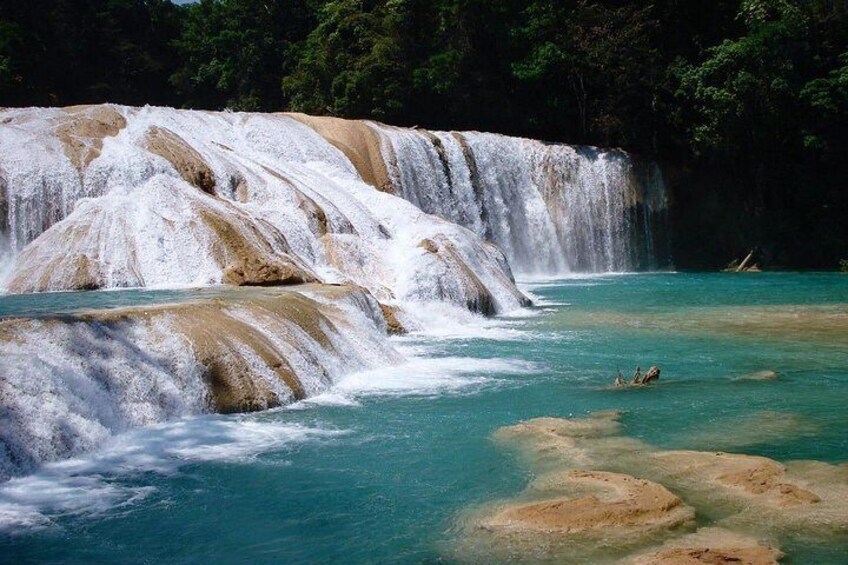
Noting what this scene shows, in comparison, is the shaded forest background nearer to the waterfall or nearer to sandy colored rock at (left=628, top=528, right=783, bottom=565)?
the waterfall

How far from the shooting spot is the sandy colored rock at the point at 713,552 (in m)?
5.97

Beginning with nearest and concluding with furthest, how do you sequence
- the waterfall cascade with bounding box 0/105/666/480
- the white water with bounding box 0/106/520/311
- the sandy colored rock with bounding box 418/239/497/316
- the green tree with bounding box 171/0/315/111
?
the waterfall cascade with bounding box 0/105/666/480 → the white water with bounding box 0/106/520/311 → the sandy colored rock with bounding box 418/239/497/316 → the green tree with bounding box 171/0/315/111

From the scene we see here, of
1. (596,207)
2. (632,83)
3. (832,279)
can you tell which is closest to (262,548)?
(832,279)

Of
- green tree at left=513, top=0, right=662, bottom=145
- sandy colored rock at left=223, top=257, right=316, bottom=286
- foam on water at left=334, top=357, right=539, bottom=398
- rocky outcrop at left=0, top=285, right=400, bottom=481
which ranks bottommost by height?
foam on water at left=334, top=357, right=539, bottom=398

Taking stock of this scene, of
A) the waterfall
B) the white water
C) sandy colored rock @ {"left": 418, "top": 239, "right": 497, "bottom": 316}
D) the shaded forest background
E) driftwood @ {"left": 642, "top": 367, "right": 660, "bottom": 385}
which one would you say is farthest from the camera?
the shaded forest background

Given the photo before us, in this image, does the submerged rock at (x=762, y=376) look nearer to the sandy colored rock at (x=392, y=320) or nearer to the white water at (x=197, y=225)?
the sandy colored rock at (x=392, y=320)

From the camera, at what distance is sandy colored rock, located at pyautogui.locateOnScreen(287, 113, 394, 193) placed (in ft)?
86.2

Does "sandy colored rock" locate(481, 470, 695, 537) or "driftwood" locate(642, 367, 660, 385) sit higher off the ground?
"driftwood" locate(642, 367, 660, 385)

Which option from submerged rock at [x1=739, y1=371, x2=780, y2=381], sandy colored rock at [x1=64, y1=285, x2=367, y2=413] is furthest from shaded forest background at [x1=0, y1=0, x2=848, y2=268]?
sandy colored rock at [x1=64, y1=285, x2=367, y2=413]

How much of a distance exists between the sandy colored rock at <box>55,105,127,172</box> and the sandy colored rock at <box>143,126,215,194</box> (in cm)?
102

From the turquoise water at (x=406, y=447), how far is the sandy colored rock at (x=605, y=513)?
0.48 metres

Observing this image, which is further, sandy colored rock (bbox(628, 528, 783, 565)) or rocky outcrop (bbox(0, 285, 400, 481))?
rocky outcrop (bbox(0, 285, 400, 481))

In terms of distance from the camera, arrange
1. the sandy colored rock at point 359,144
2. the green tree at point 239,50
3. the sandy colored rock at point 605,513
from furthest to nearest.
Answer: the green tree at point 239,50 < the sandy colored rock at point 359,144 < the sandy colored rock at point 605,513

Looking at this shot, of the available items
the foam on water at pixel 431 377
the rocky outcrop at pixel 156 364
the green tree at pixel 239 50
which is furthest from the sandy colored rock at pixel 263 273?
the green tree at pixel 239 50
